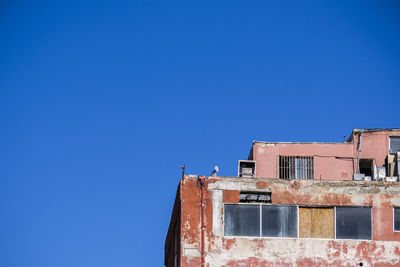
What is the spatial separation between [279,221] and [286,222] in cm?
35

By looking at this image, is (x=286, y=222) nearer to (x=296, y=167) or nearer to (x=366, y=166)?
(x=296, y=167)

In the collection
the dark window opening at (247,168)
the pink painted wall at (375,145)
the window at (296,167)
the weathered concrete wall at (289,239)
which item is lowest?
the weathered concrete wall at (289,239)

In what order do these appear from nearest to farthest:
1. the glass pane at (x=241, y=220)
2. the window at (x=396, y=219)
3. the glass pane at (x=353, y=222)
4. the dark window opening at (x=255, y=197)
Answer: the glass pane at (x=241, y=220) → the dark window opening at (x=255, y=197) → the glass pane at (x=353, y=222) → the window at (x=396, y=219)

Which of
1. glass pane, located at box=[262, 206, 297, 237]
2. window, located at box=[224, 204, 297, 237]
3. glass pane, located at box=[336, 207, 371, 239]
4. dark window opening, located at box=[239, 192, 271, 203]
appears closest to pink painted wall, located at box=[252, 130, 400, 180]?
glass pane, located at box=[336, 207, 371, 239]

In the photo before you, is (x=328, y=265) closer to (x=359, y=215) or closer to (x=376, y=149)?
(x=359, y=215)

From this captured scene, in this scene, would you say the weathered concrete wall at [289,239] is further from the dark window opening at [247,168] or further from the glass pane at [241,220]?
the dark window opening at [247,168]

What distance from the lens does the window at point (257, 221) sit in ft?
126

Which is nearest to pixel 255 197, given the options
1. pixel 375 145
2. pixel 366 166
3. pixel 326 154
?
pixel 326 154

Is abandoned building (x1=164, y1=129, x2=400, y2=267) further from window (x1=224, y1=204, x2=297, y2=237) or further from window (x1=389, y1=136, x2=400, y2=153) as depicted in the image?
window (x1=389, y1=136, x2=400, y2=153)

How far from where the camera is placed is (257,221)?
38656 millimetres

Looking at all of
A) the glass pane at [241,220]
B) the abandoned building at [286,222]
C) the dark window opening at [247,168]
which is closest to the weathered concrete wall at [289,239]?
the abandoned building at [286,222]

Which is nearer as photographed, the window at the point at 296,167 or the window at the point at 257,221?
the window at the point at 257,221

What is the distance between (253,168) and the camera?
142 ft

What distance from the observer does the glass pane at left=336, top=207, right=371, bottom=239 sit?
38938 mm
